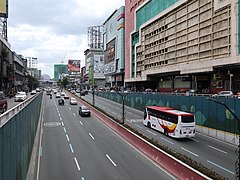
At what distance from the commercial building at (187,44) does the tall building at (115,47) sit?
2382 cm

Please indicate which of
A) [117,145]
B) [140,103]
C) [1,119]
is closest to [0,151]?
[1,119]

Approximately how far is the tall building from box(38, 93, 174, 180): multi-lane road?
3466 inches

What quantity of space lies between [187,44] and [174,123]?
33428mm

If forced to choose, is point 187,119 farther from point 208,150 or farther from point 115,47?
point 115,47

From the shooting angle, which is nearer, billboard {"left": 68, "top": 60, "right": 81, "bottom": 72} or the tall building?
the tall building

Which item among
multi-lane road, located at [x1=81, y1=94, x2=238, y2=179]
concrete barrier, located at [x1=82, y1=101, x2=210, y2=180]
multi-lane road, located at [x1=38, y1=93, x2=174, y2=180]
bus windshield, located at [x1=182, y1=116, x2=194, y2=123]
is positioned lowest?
multi-lane road, located at [x1=81, y1=94, x2=238, y2=179]

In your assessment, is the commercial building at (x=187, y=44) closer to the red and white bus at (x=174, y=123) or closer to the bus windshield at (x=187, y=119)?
the red and white bus at (x=174, y=123)

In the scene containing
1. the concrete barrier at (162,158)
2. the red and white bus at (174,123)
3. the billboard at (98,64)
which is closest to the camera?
the concrete barrier at (162,158)

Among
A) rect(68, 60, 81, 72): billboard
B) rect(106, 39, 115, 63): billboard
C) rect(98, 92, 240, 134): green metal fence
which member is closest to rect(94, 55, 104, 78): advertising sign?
rect(106, 39, 115, 63): billboard

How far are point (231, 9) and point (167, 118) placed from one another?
86.3 ft

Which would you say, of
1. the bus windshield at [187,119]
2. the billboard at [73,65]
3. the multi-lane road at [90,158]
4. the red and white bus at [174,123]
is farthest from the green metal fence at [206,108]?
the billboard at [73,65]

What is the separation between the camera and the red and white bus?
30.3m

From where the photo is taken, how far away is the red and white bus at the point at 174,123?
3028 cm

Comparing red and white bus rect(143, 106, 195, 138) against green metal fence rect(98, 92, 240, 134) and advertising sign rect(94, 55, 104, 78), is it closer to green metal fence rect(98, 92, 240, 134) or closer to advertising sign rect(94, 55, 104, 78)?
green metal fence rect(98, 92, 240, 134)
